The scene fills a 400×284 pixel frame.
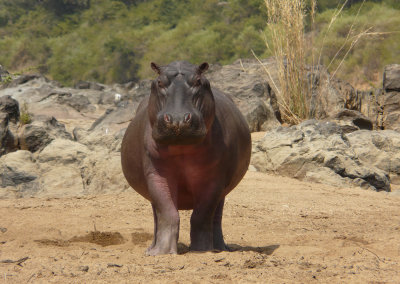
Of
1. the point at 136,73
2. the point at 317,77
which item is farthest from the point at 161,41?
the point at 317,77

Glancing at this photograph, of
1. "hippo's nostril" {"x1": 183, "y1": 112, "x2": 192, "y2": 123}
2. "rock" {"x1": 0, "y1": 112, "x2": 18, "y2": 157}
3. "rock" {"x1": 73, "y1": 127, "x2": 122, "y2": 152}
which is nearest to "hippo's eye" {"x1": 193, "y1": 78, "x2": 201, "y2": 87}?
"hippo's nostril" {"x1": 183, "y1": 112, "x2": 192, "y2": 123}

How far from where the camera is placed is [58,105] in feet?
55.2

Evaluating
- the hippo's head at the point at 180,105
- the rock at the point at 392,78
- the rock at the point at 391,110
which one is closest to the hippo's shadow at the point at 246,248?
the hippo's head at the point at 180,105

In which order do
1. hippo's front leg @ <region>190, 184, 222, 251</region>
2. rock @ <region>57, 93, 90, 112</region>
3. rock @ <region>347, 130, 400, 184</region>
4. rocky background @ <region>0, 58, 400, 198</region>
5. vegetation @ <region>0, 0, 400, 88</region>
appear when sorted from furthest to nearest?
vegetation @ <region>0, 0, 400, 88</region>, rock @ <region>57, 93, 90, 112</region>, rock @ <region>347, 130, 400, 184</region>, rocky background @ <region>0, 58, 400, 198</region>, hippo's front leg @ <region>190, 184, 222, 251</region>

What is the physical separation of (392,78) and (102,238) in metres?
8.44

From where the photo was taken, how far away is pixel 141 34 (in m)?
47.0

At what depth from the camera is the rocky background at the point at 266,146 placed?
7.50 metres

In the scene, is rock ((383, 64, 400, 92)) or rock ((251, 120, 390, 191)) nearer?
rock ((251, 120, 390, 191))

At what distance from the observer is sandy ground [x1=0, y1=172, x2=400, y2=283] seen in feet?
10.6

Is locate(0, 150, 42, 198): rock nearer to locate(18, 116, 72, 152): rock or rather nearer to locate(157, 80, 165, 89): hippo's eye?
locate(18, 116, 72, 152): rock

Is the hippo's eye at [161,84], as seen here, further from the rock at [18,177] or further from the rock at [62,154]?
the rock at [62,154]

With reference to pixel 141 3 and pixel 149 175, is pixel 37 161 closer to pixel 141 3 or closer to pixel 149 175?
pixel 149 175

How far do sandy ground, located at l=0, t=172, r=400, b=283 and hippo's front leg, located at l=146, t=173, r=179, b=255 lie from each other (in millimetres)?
144

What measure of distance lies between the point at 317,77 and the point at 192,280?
8.99 metres
